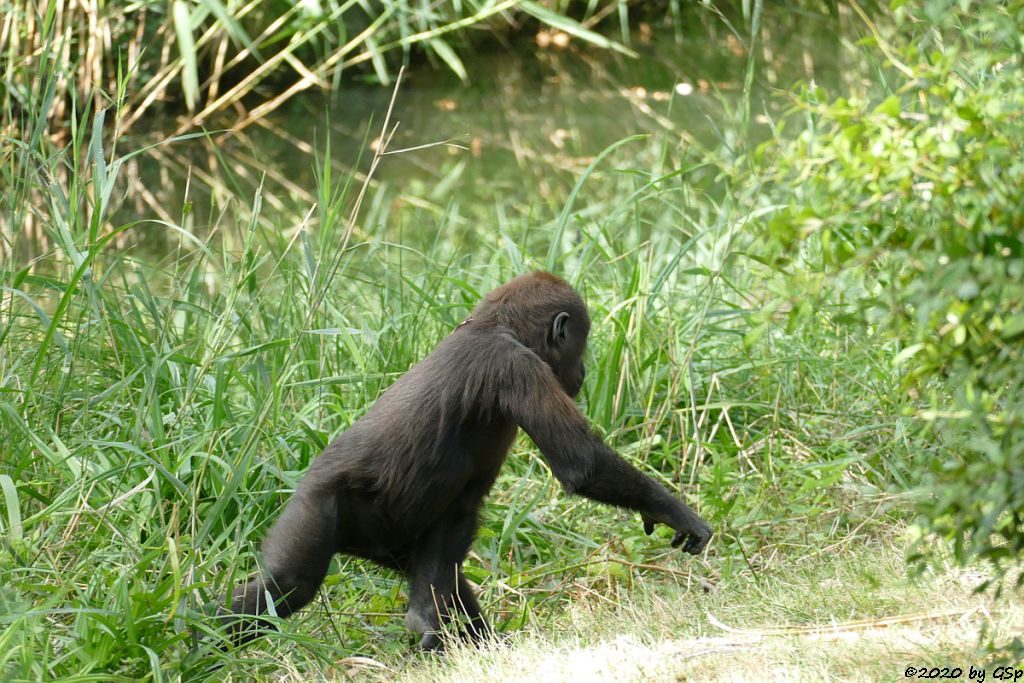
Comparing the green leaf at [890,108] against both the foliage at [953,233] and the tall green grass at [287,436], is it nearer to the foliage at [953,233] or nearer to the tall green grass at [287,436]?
the foliage at [953,233]

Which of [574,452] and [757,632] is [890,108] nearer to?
[757,632]

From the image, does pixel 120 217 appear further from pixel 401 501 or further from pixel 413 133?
pixel 401 501

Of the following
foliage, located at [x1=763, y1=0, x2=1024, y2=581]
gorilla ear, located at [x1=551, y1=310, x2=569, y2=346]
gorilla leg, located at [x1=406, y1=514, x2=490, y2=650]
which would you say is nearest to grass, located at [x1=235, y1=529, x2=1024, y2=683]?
gorilla leg, located at [x1=406, y1=514, x2=490, y2=650]

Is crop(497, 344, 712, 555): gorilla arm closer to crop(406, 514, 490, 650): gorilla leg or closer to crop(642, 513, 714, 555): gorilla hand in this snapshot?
crop(642, 513, 714, 555): gorilla hand

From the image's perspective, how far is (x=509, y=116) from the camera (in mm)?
12398

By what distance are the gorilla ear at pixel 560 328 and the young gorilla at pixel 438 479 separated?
13 centimetres

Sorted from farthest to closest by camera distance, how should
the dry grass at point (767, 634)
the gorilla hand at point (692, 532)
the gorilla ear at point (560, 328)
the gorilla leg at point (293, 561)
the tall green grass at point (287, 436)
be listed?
the gorilla ear at point (560, 328) → the gorilla hand at point (692, 532) → the gorilla leg at point (293, 561) → the tall green grass at point (287, 436) → the dry grass at point (767, 634)

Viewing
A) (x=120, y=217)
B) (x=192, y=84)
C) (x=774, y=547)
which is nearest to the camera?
A: (x=774, y=547)

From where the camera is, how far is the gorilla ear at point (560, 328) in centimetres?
392

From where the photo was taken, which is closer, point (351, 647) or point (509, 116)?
point (351, 647)

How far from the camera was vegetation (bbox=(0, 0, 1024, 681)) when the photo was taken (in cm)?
198

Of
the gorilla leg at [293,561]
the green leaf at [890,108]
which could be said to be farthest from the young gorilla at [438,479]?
the green leaf at [890,108]

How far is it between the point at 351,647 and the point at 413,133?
8.61 metres

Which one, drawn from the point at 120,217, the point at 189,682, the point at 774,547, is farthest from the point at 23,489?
the point at 120,217
